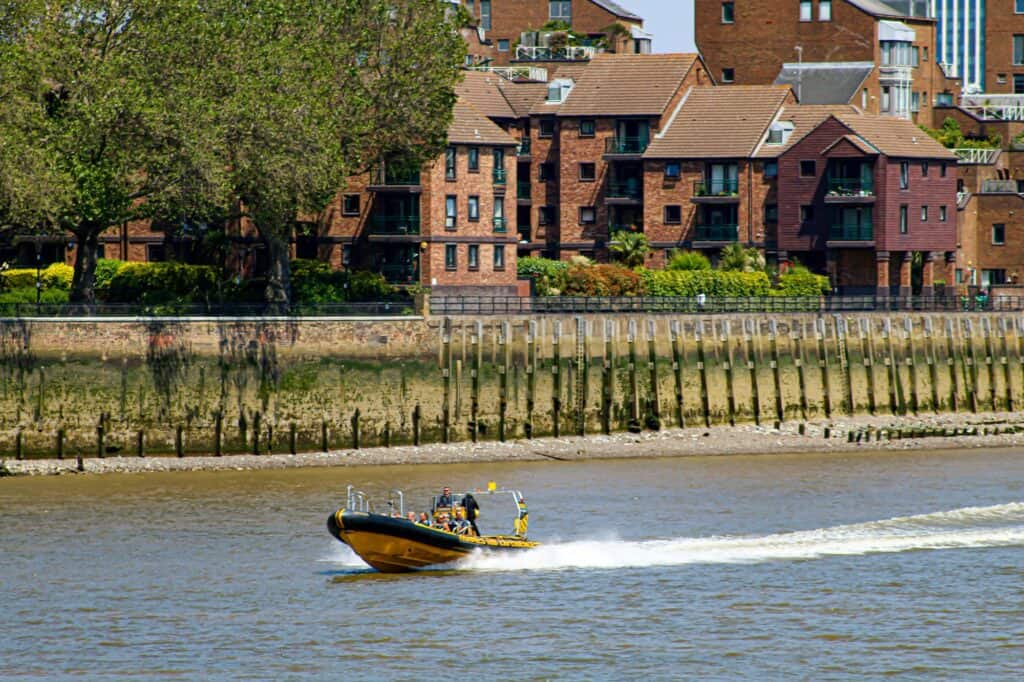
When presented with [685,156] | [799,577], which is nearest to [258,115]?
[799,577]

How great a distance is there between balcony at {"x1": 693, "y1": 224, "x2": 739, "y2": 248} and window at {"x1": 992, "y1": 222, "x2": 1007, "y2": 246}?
57.6ft

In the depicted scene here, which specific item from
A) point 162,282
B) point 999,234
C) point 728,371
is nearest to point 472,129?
point 162,282

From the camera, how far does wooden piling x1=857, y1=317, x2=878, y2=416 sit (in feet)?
258

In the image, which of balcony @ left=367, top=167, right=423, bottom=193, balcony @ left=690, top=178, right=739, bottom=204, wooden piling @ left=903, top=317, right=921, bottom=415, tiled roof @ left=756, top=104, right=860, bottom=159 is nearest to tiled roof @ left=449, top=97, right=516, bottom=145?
balcony @ left=367, top=167, right=423, bottom=193

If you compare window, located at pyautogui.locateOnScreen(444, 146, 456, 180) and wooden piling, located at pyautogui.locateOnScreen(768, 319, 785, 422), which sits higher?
window, located at pyautogui.locateOnScreen(444, 146, 456, 180)

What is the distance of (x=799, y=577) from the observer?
161 feet

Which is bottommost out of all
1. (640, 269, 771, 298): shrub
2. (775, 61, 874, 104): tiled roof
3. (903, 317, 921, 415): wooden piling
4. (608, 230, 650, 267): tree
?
(903, 317, 921, 415): wooden piling

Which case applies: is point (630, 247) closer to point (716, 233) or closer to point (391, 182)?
point (716, 233)

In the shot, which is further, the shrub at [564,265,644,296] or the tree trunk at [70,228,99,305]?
the shrub at [564,265,644,296]

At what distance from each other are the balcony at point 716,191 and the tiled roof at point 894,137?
7263 millimetres

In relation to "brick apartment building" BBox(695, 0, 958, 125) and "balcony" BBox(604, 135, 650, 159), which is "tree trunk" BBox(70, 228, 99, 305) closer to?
"balcony" BBox(604, 135, 650, 159)

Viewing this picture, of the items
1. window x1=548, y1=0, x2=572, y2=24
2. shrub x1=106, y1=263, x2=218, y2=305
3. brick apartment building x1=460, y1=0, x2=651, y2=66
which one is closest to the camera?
shrub x1=106, y1=263, x2=218, y2=305

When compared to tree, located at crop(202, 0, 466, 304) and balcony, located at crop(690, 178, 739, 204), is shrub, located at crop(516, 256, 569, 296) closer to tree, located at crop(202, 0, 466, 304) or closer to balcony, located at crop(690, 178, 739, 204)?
tree, located at crop(202, 0, 466, 304)

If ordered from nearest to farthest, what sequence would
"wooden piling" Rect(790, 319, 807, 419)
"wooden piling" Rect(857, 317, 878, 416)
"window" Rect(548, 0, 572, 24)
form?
"wooden piling" Rect(790, 319, 807, 419)
"wooden piling" Rect(857, 317, 878, 416)
"window" Rect(548, 0, 572, 24)
